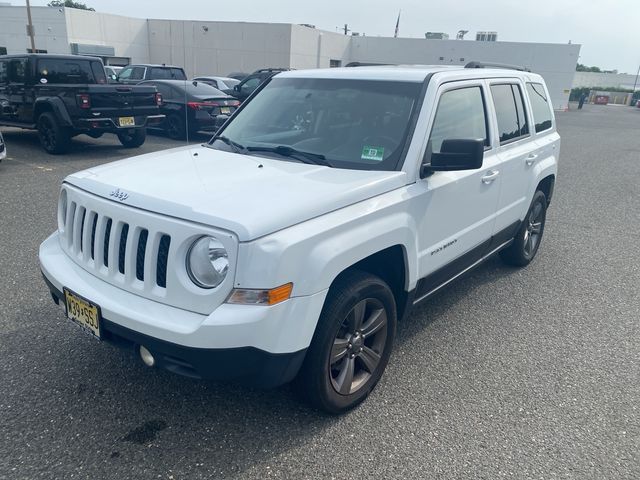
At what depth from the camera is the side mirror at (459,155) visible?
9.78 ft

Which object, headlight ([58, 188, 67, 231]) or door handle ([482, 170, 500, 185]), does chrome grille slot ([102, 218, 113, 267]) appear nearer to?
headlight ([58, 188, 67, 231])

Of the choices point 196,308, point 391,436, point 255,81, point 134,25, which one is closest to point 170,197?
point 196,308

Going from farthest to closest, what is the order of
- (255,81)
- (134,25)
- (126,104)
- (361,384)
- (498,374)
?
(134,25) → (255,81) → (126,104) → (498,374) → (361,384)

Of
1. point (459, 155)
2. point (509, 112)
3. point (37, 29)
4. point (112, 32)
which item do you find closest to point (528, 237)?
point (509, 112)

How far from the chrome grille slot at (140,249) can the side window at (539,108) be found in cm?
391

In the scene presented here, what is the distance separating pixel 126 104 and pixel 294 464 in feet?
29.3

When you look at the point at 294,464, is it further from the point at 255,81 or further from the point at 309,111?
the point at 255,81

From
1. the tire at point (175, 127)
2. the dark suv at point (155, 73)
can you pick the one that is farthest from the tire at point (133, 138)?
the dark suv at point (155, 73)

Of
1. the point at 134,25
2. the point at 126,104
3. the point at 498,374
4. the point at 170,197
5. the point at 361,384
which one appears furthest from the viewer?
the point at 134,25

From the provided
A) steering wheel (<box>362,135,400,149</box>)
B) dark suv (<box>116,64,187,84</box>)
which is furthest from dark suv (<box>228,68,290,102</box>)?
steering wheel (<box>362,135,400,149</box>)

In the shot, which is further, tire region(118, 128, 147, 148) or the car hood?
tire region(118, 128, 147, 148)

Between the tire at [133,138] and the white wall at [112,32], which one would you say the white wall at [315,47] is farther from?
the tire at [133,138]

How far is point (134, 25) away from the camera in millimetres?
41656

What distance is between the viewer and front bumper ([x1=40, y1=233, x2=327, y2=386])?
2.28 m
